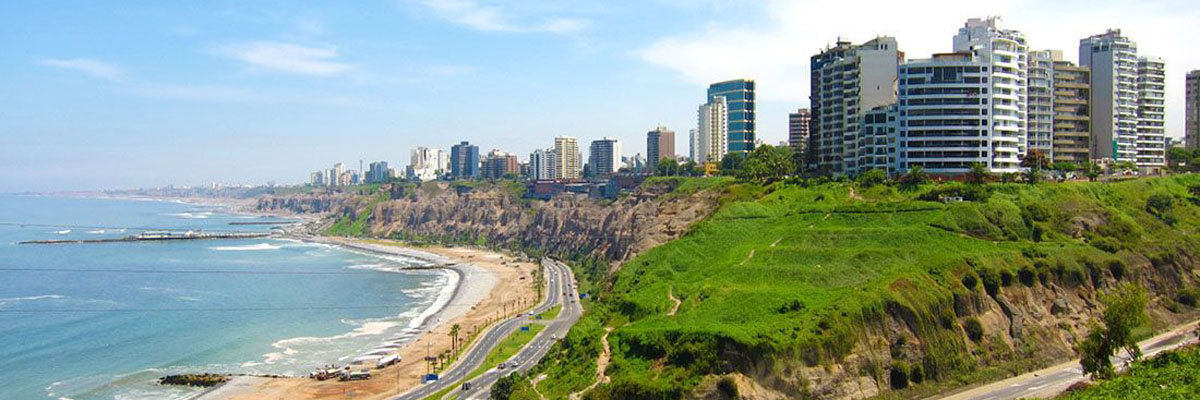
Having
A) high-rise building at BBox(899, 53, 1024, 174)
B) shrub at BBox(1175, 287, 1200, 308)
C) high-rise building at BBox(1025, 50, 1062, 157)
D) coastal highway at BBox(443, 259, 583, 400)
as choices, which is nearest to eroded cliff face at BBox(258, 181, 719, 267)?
coastal highway at BBox(443, 259, 583, 400)

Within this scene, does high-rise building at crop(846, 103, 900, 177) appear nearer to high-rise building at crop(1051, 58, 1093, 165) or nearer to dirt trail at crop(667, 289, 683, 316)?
high-rise building at crop(1051, 58, 1093, 165)

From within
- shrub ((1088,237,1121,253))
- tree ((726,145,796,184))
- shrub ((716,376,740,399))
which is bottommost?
→ shrub ((716,376,740,399))

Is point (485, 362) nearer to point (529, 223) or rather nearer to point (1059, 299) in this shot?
point (1059, 299)

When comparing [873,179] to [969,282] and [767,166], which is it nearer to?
[767,166]

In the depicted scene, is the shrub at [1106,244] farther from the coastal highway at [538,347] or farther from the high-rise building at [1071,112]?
the coastal highway at [538,347]

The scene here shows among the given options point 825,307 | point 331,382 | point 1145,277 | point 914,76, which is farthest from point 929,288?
point 331,382

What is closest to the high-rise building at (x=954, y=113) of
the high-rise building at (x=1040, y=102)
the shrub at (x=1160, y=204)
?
the high-rise building at (x=1040, y=102)
